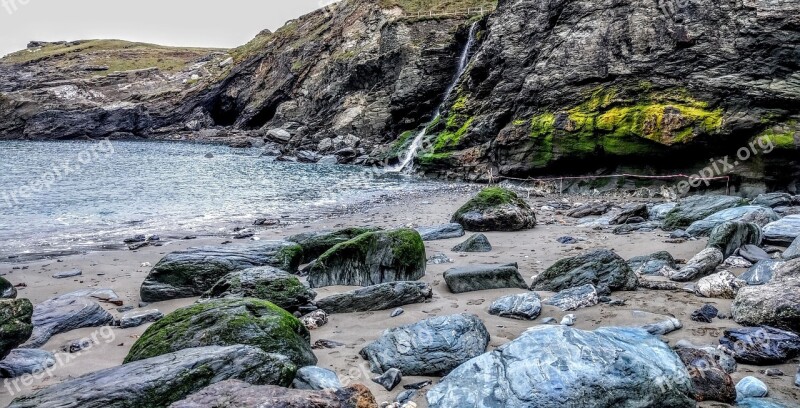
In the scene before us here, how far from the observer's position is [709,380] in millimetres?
4102

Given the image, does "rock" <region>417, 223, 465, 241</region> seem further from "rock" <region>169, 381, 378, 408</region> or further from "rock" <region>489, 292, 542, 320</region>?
"rock" <region>169, 381, 378, 408</region>

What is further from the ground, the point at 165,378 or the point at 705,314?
the point at 165,378

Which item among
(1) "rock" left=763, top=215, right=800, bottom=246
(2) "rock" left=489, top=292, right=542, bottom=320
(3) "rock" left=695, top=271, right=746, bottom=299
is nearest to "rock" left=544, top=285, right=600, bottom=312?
(2) "rock" left=489, top=292, right=542, bottom=320

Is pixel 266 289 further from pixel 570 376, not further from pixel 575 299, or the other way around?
pixel 570 376

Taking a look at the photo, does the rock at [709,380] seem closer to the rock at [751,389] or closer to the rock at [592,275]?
the rock at [751,389]

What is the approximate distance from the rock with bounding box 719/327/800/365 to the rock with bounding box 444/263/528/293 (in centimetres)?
315

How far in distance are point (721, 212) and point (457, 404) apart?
9.68m

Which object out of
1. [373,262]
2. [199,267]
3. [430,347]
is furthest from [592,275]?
[199,267]

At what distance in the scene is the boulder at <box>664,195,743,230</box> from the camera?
11.6 m

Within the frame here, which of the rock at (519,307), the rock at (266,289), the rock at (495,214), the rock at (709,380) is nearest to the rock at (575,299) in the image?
the rock at (519,307)

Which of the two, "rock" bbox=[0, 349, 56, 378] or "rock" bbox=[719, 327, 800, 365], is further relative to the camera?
"rock" bbox=[0, 349, 56, 378]

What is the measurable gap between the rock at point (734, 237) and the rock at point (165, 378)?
7.19m

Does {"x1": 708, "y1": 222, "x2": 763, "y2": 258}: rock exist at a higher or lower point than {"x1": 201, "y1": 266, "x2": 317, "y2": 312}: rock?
higher

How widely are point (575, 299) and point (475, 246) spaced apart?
441 cm
